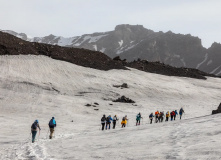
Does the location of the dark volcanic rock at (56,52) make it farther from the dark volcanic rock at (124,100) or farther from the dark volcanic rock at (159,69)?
the dark volcanic rock at (124,100)

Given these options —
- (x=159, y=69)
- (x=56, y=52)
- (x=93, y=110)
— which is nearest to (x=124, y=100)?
(x=93, y=110)

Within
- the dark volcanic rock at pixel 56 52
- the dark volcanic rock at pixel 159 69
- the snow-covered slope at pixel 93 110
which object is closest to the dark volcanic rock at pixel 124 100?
the snow-covered slope at pixel 93 110

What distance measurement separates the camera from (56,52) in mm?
69625

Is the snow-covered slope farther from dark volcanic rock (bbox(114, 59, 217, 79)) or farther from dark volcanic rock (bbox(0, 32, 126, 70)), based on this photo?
dark volcanic rock (bbox(114, 59, 217, 79))

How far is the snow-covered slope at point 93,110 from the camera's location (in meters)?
13.6

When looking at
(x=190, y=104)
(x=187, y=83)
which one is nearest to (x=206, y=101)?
(x=190, y=104)

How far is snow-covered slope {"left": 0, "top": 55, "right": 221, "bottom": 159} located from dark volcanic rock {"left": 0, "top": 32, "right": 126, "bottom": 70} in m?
3.25

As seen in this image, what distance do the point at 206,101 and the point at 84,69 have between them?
26.1m

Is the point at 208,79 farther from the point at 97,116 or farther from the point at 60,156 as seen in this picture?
the point at 60,156

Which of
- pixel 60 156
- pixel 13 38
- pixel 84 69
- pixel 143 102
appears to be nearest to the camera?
pixel 60 156

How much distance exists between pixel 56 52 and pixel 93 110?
31.4 m

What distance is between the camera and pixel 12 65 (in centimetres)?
5466

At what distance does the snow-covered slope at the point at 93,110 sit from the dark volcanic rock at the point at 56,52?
3252mm

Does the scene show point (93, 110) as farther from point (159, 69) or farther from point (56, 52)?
point (159, 69)
